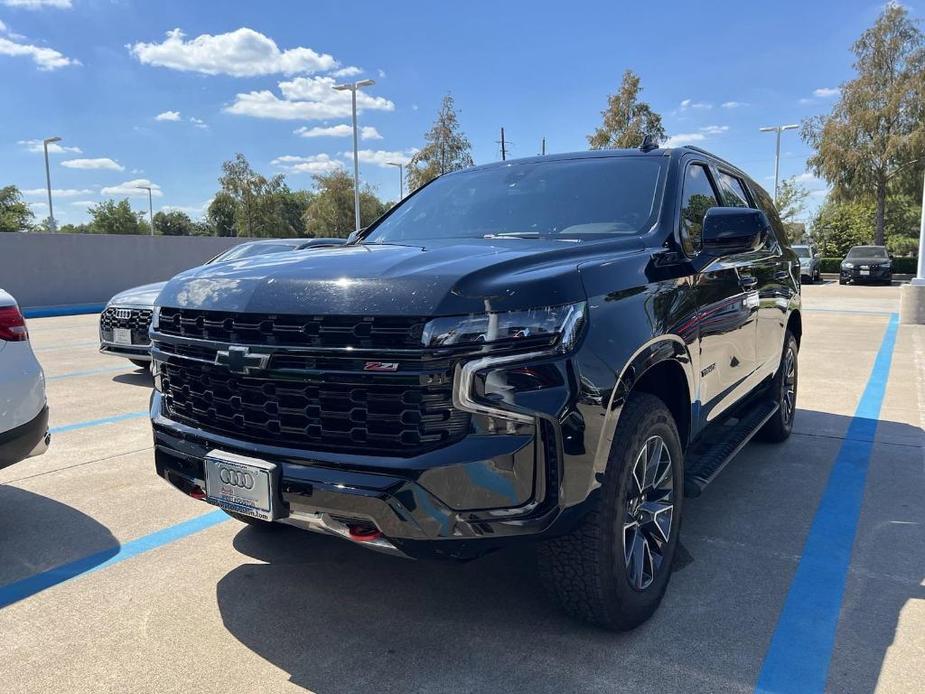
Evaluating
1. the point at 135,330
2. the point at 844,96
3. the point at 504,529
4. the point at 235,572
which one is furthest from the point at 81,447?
the point at 844,96

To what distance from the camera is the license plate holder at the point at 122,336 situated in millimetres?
7301

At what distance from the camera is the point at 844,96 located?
34.2 meters

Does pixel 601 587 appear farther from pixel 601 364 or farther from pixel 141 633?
pixel 141 633

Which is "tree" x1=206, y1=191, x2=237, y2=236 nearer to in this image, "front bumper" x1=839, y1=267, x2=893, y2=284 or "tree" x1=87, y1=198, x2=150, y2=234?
"tree" x1=87, y1=198, x2=150, y2=234

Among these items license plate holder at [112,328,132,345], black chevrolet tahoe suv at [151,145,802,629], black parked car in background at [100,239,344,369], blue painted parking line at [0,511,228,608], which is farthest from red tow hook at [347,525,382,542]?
license plate holder at [112,328,132,345]

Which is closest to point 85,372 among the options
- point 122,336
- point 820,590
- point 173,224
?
point 122,336

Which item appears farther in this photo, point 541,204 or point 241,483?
point 541,204

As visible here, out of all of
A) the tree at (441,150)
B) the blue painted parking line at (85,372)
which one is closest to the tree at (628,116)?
the tree at (441,150)

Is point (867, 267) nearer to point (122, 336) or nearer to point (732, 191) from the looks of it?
point (732, 191)

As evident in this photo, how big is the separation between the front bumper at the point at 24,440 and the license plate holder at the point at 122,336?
384 cm

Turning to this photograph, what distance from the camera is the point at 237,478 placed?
2479mm

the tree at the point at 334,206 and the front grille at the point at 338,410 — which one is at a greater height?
→ the tree at the point at 334,206

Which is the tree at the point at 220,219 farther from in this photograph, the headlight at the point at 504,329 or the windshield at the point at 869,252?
the headlight at the point at 504,329

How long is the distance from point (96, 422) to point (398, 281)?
479 cm
